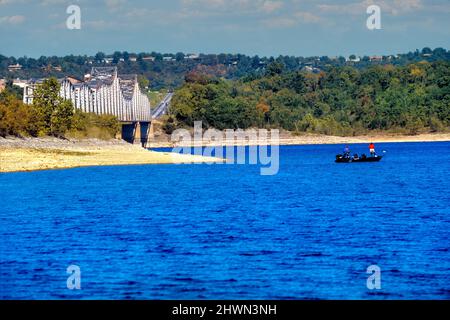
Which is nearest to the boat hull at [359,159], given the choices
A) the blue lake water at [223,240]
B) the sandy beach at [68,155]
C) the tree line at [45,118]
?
the sandy beach at [68,155]

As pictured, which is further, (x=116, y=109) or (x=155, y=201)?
(x=116, y=109)

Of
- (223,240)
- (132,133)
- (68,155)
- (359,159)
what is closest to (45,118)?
(68,155)

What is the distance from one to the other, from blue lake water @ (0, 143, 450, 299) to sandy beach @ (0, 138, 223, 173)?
627 inches

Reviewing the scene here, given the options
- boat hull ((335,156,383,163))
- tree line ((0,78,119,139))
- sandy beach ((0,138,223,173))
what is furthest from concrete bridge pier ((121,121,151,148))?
boat hull ((335,156,383,163))

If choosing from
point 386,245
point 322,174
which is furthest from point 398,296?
point 322,174

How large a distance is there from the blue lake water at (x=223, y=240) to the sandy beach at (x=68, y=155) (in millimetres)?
15926

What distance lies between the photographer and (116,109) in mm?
198625

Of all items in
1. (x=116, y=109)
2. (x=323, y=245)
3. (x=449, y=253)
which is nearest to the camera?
(x=449, y=253)

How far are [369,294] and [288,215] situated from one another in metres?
23.5

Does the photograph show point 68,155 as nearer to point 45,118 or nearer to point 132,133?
point 45,118

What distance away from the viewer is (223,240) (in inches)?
1746

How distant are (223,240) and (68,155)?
6742cm
